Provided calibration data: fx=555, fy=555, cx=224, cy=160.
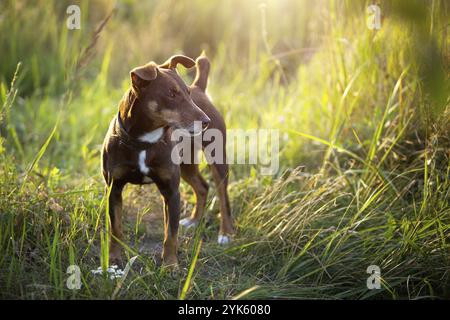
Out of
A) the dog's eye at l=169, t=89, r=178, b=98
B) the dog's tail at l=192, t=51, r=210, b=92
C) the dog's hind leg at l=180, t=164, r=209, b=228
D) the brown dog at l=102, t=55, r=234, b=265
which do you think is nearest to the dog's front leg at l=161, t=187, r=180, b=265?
the brown dog at l=102, t=55, r=234, b=265

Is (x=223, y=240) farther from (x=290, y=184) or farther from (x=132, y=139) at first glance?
(x=132, y=139)

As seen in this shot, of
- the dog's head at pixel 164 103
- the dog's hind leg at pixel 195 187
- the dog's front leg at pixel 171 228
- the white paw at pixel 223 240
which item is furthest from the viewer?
the dog's hind leg at pixel 195 187

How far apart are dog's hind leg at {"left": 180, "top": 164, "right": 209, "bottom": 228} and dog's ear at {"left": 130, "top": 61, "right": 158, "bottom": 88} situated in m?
1.29

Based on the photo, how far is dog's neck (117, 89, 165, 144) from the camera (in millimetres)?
3558

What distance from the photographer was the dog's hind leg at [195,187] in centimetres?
467

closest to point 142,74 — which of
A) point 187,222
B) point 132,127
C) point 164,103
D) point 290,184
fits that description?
point 164,103

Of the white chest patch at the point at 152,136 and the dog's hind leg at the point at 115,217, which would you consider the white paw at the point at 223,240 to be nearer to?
the dog's hind leg at the point at 115,217

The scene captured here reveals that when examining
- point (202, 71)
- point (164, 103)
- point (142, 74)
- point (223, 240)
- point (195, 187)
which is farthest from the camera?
point (195, 187)

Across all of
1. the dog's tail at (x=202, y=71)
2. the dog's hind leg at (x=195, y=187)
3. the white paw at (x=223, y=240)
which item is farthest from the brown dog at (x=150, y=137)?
the dog's hind leg at (x=195, y=187)

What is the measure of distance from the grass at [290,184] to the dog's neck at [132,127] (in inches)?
19.8

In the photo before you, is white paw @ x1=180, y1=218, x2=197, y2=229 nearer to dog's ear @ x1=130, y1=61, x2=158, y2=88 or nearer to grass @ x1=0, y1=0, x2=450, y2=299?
grass @ x1=0, y1=0, x2=450, y2=299

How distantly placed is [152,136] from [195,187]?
121 cm

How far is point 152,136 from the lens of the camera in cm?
360

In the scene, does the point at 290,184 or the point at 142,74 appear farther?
the point at 290,184
